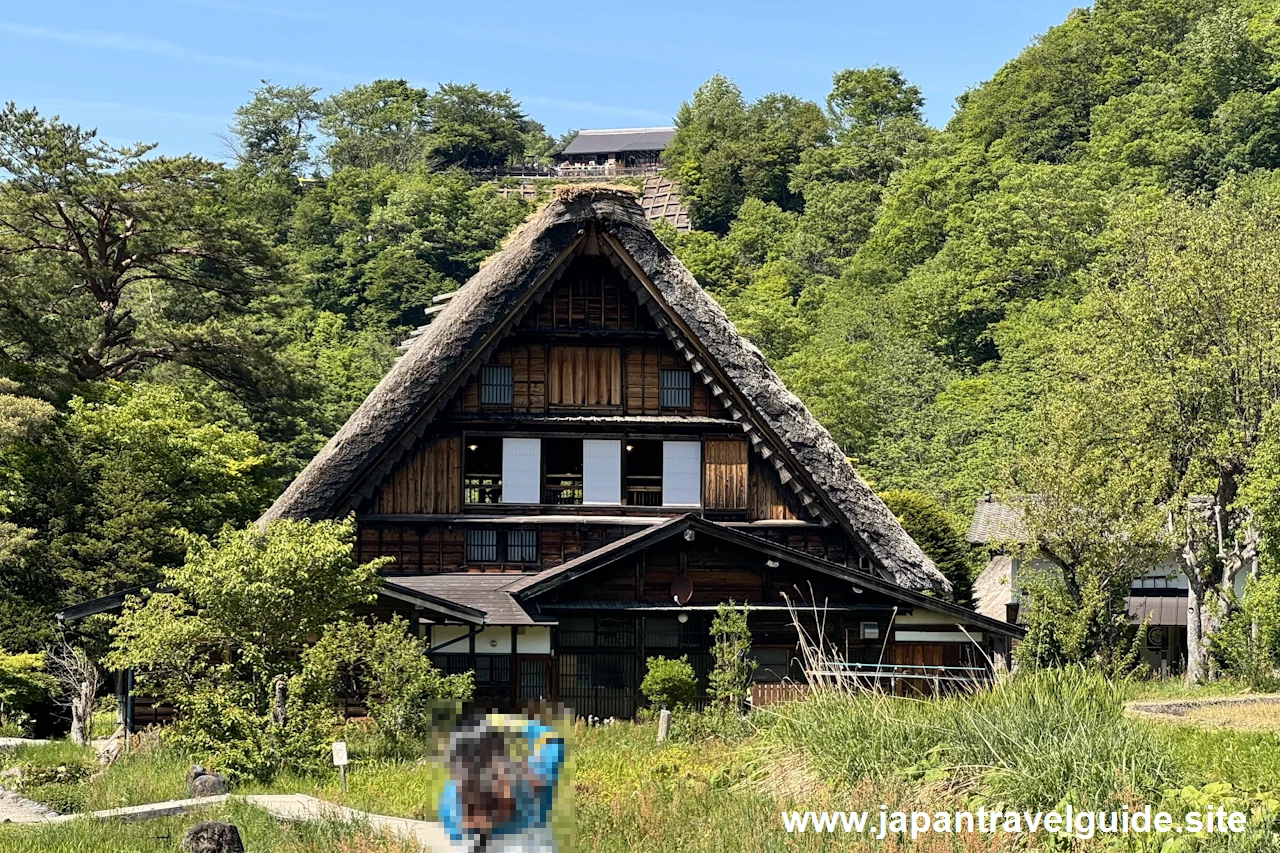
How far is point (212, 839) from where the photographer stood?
12.3 m

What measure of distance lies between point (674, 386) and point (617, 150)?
374ft

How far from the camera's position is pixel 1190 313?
35.5m

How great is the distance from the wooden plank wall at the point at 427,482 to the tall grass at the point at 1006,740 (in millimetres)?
14090

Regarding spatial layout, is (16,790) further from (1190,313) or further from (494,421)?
(1190,313)

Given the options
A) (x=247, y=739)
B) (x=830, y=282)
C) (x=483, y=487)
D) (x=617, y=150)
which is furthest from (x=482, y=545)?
(x=617, y=150)

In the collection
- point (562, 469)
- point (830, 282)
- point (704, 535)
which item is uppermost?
point (830, 282)

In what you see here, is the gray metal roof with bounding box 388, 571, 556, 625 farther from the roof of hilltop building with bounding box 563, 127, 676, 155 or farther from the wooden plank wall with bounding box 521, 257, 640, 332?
the roof of hilltop building with bounding box 563, 127, 676, 155

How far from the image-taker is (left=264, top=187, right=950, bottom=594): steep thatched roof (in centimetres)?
2728

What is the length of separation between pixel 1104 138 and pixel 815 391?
3562 cm

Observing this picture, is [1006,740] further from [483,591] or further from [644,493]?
[644,493]

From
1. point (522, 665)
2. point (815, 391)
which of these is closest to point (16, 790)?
point (522, 665)

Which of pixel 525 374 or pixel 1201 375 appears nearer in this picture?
pixel 525 374

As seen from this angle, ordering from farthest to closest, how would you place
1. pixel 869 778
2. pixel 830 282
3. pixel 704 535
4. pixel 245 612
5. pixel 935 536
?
pixel 830 282 → pixel 935 536 → pixel 704 535 → pixel 245 612 → pixel 869 778

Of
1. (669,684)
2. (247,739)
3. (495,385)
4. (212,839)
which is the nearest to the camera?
(212,839)
